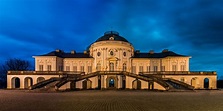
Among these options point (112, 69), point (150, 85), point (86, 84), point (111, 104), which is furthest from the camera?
point (112, 69)

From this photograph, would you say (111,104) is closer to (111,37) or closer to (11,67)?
(111,37)

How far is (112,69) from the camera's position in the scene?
2016 inches

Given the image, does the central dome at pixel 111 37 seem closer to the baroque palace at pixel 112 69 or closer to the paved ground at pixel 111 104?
the baroque palace at pixel 112 69

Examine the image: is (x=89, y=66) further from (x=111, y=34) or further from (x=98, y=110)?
(x=98, y=110)

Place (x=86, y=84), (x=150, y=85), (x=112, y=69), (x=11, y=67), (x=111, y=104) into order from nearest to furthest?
(x=111, y=104), (x=150, y=85), (x=86, y=84), (x=112, y=69), (x=11, y=67)

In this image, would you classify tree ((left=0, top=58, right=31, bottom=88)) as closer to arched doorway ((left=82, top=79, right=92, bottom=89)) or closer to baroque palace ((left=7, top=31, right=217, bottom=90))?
baroque palace ((left=7, top=31, right=217, bottom=90))

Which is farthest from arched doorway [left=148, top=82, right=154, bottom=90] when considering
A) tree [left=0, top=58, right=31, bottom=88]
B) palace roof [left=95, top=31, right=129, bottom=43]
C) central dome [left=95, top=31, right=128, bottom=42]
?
tree [left=0, top=58, right=31, bottom=88]

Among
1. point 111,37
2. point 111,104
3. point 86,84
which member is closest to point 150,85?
point 86,84

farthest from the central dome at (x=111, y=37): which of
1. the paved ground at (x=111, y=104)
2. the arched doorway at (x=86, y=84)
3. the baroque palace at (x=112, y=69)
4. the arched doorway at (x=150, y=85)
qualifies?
the paved ground at (x=111, y=104)

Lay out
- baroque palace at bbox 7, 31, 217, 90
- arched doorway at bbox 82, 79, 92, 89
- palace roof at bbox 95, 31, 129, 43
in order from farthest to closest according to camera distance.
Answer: palace roof at bbox 95, 31, 129, 43 → arched doorway at bbox 82, 79, 92, 89 → baroque palace at bbox 7, 31, 217, 90

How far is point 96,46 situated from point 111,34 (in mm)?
6298

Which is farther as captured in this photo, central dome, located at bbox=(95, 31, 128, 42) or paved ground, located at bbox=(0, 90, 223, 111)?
central dome, located at bbox=(95, 31, 128, 42)

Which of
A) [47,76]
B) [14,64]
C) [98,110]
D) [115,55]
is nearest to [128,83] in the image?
[115,55]

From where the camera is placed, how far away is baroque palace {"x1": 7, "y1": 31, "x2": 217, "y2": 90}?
43.7 m
